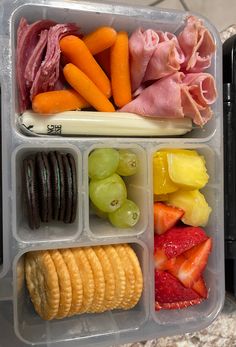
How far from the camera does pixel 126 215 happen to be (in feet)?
2.09

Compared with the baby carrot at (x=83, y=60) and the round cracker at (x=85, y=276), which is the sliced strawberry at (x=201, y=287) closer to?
the round cracker at (x=85, y=276)

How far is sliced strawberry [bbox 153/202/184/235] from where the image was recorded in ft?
2.18

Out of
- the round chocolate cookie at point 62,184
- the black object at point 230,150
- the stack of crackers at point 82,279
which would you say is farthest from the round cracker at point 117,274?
the black object at point 230,150

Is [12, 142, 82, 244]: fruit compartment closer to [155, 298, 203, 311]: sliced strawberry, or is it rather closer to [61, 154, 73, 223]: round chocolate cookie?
[61, 154, 73, 223]: round chocolate cookie

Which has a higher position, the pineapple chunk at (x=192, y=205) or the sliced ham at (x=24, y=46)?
the sliced ham at (x=24, y=46)

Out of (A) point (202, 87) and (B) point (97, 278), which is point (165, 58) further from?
(B) point (97, 278)

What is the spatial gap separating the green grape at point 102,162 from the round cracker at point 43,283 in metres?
0.14

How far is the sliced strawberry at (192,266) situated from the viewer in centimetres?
68

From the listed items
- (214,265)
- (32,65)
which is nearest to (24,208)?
(32,65)

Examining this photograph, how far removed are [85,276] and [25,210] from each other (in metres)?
0.13

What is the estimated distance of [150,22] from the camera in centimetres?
66

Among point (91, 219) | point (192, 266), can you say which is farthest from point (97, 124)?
point (192, 266)

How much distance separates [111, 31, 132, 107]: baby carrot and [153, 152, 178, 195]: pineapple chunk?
11 centimetres

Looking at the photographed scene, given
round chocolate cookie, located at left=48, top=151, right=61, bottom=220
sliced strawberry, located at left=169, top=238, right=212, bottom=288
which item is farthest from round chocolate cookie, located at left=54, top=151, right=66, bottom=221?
sliced strawberry, located at left=169, top=238, right=212, bottom=288
